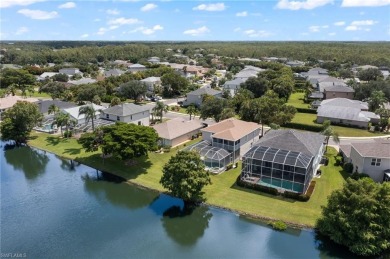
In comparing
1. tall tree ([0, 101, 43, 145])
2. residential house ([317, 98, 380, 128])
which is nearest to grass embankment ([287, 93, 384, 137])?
residential house ([317, 98, 380, 128])

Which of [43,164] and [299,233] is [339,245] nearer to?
[299,233]

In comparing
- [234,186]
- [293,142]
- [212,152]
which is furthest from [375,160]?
[212,152]

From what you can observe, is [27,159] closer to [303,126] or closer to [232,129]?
[232,129]

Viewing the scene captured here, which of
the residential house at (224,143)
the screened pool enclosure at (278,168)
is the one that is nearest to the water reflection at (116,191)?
the residential house at (224,143)

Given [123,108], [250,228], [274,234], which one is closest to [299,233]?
[274,234]

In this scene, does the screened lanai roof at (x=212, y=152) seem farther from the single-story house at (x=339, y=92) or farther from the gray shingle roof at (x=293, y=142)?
the single-story house at (x=339, y=92)

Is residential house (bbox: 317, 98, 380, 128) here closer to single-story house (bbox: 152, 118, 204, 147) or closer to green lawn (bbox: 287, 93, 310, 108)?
green lawn (bbox: 287, 93, 310, 108)

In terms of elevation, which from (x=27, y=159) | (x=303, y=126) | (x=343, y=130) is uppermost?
(x=303, y=126)

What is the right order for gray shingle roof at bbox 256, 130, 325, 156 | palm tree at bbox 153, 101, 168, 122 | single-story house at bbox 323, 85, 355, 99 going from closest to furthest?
gray shingle roof at bbox 256, 130, 325, 156 < palm tree at bbox 153, 101, 168, 122 < single-story house at bbox 323, 85, 355, 99
